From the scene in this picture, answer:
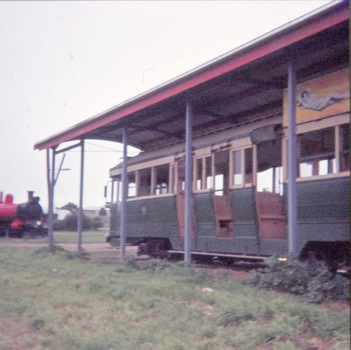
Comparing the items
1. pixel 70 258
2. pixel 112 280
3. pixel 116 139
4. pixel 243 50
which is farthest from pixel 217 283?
pixel 116 139

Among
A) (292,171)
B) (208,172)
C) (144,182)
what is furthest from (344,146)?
(144,182)

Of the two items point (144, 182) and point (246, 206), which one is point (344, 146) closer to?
point (246, 206)

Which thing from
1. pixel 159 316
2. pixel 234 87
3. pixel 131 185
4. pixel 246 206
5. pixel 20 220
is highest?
pixel 234 87

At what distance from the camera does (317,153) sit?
29.9 feet

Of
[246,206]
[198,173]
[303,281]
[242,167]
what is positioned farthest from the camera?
[198,173]

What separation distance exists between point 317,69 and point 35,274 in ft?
21.0

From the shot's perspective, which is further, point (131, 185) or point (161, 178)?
point (131, 185)

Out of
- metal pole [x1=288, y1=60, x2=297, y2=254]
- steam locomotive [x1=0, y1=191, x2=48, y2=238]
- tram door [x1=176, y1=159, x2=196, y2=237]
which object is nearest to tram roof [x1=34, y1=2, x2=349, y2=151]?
metal pole [x1=288, y1=60, x2=297, y2=254]

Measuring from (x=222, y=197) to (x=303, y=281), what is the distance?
464 cm

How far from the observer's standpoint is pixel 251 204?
35.2 ft

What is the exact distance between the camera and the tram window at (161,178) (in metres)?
14.0

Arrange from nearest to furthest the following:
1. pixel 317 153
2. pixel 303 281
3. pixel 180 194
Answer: pixel 303 281 < pixel 317 153 < pixel 180 194

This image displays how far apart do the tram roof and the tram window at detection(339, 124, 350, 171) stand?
3.17 feet

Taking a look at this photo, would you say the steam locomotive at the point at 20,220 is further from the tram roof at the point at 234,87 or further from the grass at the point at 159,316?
the grass at the point at 159,316
